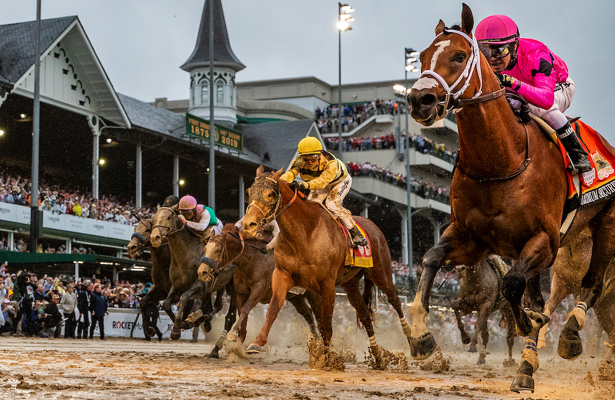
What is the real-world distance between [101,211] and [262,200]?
20.3 meters

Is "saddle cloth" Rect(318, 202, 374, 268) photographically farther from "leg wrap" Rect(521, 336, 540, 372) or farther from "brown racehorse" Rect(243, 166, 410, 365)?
"leg wrap" Rect(521, 336, 540, 372)

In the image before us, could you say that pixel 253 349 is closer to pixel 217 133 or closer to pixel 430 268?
pixel 430 268

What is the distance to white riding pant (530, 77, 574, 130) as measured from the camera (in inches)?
268

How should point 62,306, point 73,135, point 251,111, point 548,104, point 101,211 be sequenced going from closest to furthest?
point 548,104
point 62,306
point 101,211
point 73,135
point 251,111

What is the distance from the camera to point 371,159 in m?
54.8

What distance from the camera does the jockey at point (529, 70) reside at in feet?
21.9

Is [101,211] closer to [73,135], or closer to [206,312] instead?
[73,135]

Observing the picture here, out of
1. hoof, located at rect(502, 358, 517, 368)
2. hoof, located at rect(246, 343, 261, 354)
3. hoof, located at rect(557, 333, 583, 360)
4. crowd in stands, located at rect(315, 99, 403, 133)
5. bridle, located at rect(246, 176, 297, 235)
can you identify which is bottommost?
hoof, located at rect(502, 358, 517, 368)

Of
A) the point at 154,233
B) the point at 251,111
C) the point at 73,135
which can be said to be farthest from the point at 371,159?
the point at 154,233

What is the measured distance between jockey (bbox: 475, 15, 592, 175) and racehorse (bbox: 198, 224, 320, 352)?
5.65 meters

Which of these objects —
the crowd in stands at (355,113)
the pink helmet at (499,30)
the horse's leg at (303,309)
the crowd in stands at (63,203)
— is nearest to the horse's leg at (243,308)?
the horse's leg at (303,309)

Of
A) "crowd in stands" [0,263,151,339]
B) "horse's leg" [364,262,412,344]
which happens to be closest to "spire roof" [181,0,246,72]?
"crowd in stands" [0,263,151,339]

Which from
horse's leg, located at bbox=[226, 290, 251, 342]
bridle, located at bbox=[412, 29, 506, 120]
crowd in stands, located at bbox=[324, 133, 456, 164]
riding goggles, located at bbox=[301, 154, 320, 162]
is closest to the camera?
bridle, located at bbox=[412, 29, 506, 120]

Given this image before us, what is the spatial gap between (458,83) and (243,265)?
22.5 feet
